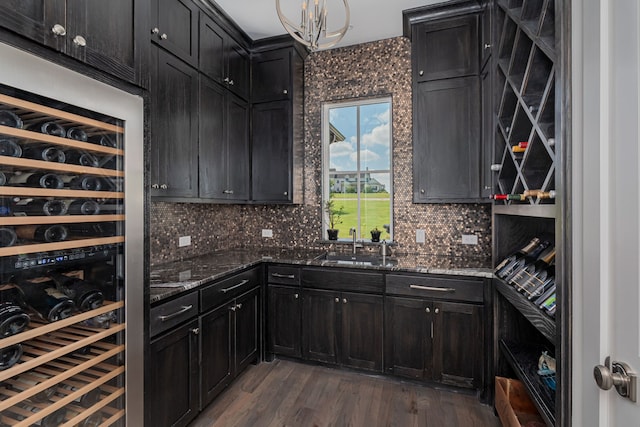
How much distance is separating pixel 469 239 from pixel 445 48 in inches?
67.0

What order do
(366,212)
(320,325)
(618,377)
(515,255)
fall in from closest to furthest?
(618,377)
(515,255)
(320,325)
(366,212)

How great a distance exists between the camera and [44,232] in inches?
45.3

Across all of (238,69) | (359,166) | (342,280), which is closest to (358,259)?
(342,280)

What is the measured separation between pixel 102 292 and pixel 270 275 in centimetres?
164

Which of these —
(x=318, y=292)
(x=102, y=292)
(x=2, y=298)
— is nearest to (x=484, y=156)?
(x=318, y=292)

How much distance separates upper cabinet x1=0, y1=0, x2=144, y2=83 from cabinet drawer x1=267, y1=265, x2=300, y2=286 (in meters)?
1.89

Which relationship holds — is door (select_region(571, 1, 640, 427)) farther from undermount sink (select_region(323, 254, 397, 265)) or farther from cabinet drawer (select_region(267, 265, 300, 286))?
cabinet drawer (select_region(267, 265, 300, 286))

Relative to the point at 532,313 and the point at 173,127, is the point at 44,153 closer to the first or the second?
the point at 173,127

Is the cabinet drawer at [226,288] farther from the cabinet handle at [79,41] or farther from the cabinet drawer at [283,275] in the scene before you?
the cabinet handle at [79,41]

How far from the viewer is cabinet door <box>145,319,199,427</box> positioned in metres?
1.71

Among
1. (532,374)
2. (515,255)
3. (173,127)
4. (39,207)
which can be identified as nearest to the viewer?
(39,207)

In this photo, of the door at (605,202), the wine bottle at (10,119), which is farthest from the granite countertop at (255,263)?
the door at (605,202)

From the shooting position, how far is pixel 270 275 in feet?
9.55

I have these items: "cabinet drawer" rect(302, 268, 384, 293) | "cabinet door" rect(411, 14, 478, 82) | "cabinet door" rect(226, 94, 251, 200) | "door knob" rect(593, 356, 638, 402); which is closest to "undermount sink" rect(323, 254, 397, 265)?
"cabinet drawer" rect(302, 268, 384, 293)
